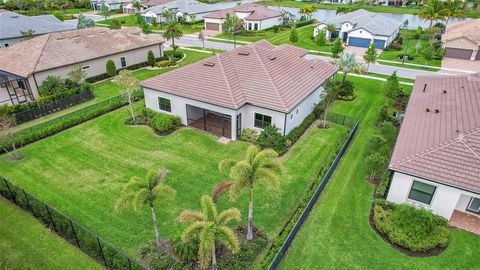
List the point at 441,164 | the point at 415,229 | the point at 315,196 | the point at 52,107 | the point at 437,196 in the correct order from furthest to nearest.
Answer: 1. the point at 52,107
2. the point at 315,196
3. the point at 437,196
4. the point at 441,164
5. the point at 415,229

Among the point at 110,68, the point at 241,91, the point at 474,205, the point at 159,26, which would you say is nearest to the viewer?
the point at 474,205

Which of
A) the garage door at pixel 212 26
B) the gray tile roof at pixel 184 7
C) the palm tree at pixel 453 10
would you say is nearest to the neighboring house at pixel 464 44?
the palm tree at pixel 453 10

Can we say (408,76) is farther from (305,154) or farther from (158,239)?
(158,239)

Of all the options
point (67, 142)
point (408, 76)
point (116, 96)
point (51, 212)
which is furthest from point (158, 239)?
point (408, 76)

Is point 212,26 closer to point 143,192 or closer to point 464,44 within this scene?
point 464,44

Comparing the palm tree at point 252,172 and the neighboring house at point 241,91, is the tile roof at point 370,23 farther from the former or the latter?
the palm tree at point 252,172

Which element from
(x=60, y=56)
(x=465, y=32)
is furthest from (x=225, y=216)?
(x=465, y=32)

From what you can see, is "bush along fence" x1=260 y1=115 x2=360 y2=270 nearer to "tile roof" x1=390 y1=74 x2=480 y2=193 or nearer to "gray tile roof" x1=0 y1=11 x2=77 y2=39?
"tile roof" x1=390 y1=74 x2=480 y2=193
